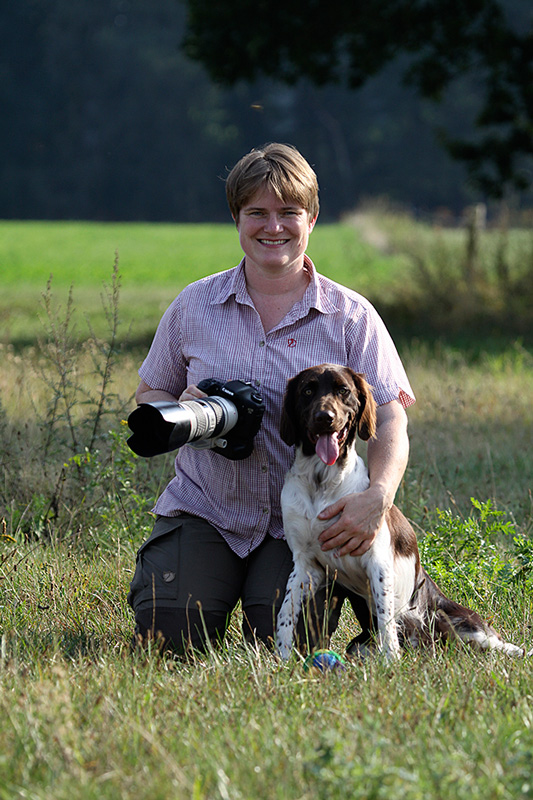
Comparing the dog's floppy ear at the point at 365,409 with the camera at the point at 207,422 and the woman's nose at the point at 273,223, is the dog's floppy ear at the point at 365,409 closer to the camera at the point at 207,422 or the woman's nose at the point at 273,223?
the camera at the point at 207,422

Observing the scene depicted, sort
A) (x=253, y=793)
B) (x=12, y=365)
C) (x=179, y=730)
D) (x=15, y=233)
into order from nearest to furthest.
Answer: (x=253, y=793)
(x=179, y=730)
(x=12, y=365)
(x=15, y=233)

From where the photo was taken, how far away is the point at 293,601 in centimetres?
340

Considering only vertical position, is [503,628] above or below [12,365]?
below

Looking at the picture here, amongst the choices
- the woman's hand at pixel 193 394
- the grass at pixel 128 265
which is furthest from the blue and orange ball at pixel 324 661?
the grass at pixel 128 265

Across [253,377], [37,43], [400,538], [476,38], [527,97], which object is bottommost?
[400,538]

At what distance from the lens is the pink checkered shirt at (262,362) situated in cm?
358

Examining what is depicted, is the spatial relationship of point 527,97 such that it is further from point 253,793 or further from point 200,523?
point 253,793

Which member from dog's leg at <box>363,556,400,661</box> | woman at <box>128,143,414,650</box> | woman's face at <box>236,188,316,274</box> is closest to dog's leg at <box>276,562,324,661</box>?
woman at <box>128,143,414,650</box>

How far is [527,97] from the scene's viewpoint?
1219 centimetres

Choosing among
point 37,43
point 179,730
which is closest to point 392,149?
point 37,43

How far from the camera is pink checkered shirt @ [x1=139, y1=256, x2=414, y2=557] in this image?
358 centimetres

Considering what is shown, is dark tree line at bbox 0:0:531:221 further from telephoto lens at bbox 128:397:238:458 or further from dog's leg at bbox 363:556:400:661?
dog's leg at bbox 363:556:400:661

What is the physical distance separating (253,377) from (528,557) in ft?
4.88

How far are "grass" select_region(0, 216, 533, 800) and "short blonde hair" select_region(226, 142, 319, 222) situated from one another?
1550mm
